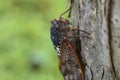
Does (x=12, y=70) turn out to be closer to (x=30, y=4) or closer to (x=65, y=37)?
(x=30, y=4)

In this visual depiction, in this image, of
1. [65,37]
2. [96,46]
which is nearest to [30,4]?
[65,37]

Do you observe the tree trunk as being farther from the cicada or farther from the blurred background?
the blurred background

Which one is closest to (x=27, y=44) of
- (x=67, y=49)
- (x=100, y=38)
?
(x=67, y=49)

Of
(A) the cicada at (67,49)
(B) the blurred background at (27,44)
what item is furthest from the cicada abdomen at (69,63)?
(B) the blurred background at (27,44)

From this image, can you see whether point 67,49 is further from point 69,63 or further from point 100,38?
point 100,38


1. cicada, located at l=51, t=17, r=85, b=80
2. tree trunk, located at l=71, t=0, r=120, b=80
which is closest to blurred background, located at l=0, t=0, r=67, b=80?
cicada, located at l=51, t=17, r=85, b=80

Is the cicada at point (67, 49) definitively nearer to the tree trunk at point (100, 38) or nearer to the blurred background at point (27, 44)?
the tree trunk at point (100, 38)

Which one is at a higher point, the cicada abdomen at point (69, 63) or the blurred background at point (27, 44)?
the cicada abdomen at point (69, 63)
